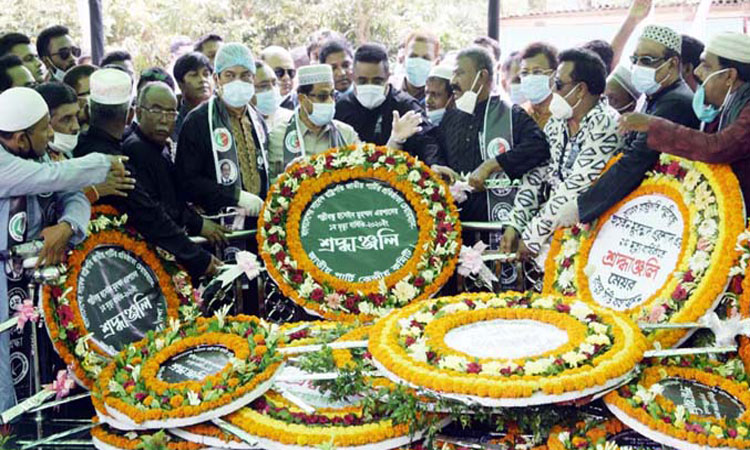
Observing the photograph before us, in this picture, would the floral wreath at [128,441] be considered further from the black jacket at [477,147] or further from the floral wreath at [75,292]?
the black jacket at [477,147]

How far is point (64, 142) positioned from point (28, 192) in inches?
24.9

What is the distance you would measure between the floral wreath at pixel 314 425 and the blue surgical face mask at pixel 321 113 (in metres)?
2.38

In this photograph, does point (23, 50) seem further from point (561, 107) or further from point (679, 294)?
point (679, 294)

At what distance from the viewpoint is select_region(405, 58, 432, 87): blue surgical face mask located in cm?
783

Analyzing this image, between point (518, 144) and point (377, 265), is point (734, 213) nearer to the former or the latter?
point (518, 144)

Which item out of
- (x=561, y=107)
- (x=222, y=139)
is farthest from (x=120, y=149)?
(x=561, y=107)

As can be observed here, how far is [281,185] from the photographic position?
6156mm

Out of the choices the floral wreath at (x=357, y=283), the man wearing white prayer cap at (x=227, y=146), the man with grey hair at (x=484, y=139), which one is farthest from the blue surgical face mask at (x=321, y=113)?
the man with grey hair at (x=484, y=139)

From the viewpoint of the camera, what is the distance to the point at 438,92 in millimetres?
7180

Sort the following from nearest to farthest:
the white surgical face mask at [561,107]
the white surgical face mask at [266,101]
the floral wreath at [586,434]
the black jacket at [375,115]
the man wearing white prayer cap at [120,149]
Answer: the floral wreath at [586,434]
the man wearing white prayer cap at [120,149]
the white surgical face mask at [561,107]
the black jacket at [375,115]
the white surgical face mask at [266,101]

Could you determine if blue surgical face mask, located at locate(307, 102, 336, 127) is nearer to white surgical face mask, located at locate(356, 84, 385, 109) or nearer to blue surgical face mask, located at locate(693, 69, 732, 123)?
white surgical face mask, located at locate(356, 84, 385, 109)

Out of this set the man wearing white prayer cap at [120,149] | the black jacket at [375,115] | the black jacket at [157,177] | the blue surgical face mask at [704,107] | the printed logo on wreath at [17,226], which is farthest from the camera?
the black jacket at [375,115]

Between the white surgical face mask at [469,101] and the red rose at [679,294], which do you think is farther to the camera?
the white surgical face mask at [469,101]

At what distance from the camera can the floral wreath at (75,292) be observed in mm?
5109
